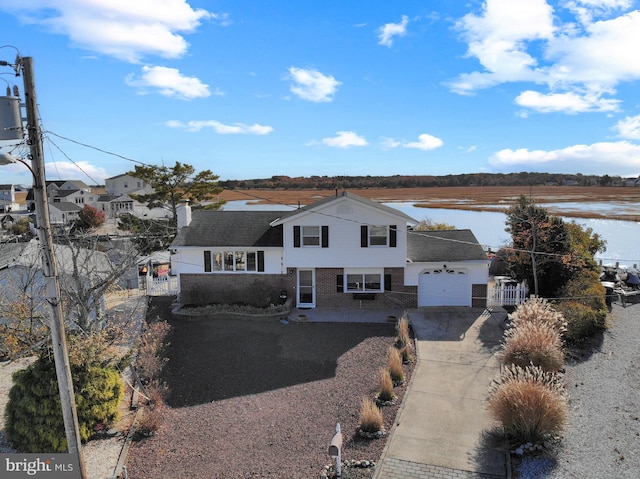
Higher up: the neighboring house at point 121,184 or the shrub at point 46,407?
the neighboring house at point 121,184

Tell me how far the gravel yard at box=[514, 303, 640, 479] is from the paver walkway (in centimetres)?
117

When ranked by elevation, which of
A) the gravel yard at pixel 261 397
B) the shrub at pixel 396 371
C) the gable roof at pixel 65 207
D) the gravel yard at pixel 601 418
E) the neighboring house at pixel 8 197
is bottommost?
the gravel yard at pixel 261 397

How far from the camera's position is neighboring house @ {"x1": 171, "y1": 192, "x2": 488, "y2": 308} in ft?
76.8

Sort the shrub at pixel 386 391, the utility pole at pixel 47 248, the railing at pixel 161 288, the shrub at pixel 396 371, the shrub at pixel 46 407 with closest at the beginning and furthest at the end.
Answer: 1. the utility pole at pixel 47 248
2. the shrub at pixel 46 407
3. the shrub at pixel 386 391
4. the shrub at pixel 396 371
5. the railing at pixel 161 288

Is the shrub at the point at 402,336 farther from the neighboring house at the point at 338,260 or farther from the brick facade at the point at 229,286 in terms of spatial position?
the brick facade at the point at 229,286

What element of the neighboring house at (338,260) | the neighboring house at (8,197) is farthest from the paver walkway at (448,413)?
the neighboring house at (8,197)

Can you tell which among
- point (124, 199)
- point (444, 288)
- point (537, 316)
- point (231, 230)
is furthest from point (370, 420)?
point (124, 199)

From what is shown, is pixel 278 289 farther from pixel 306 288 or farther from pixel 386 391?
pixel 386 391

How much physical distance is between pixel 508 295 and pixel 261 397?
14.6 meters

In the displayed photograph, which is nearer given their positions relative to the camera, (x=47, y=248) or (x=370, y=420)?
(x=47, y=248)

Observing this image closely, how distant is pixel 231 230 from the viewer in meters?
25.4

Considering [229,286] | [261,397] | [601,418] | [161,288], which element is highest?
[229,286]

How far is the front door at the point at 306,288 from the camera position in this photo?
24500 millimetres

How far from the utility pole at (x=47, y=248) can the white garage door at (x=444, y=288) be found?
1797cm
